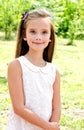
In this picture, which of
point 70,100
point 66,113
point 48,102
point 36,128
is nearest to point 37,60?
point 48,102

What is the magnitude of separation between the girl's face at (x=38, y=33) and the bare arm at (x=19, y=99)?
0.15 m

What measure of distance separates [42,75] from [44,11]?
38 centimetres

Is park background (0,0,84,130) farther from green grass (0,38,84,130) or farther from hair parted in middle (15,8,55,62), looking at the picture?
hair parted in middle (15,8,55,62)

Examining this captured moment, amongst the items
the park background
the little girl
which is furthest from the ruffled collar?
the park background

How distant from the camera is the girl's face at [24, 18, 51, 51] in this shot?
2105mm

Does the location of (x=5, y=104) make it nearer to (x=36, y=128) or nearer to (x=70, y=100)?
(x=70, y=100)

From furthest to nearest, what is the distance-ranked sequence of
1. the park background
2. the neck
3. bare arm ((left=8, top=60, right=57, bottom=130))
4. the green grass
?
the park background → the green grass → the neck → bare arm ((left=8, top=60, right=57, bottom=130))

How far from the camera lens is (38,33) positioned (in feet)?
6.92

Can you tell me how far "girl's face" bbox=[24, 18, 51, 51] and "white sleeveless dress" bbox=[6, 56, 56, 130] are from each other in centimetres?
11

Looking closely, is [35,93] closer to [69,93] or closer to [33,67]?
[33,67]

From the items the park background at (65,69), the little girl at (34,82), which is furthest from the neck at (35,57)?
the park background at (65,69)

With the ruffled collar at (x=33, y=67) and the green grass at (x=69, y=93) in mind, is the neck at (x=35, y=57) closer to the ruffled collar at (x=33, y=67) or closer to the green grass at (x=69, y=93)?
the ruffled collar at (x=33, y=67)

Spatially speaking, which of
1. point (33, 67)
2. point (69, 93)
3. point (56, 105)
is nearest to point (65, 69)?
point (69, 93)

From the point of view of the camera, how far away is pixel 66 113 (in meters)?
4.97
